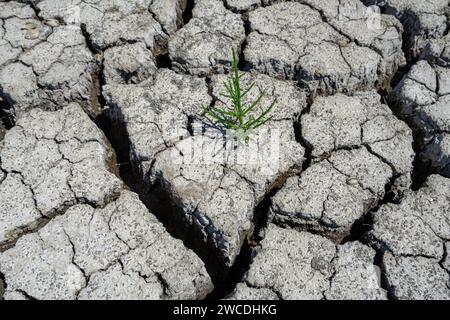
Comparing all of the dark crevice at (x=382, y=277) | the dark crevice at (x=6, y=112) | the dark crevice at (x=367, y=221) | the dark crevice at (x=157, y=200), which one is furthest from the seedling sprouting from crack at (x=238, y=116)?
the dark crevice at (x=6, y=112)

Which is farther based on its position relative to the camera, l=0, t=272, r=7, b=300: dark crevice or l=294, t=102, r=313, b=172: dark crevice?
l=294, t=102, r=313, b=172: dark crevice

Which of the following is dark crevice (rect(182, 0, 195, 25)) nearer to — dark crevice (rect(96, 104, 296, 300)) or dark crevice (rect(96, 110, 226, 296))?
dark crevice (rect(96, 110, 226, 296))

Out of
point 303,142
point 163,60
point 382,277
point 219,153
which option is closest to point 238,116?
point 219,153

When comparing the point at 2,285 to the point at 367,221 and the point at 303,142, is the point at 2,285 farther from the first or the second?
the point at 367,221

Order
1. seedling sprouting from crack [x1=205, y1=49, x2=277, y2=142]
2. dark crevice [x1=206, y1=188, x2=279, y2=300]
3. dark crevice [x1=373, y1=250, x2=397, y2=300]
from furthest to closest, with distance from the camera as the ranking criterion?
seedling sprouting from crack [x1=205, y1=49, x2=277, y2=142] < dark crevice [x1=206, y1=188, x2=279, y2=300] < dark crevice [x1=373, y1=250, x2=397, y2=300]

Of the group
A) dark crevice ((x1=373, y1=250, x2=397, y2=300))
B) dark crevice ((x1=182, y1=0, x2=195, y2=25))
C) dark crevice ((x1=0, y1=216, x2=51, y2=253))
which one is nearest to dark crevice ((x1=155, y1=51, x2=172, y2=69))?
dark crevice ((x1=182, y1=0, x2=195, y2=25))

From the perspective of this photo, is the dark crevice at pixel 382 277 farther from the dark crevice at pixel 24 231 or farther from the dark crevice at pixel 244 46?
the dark crevice at pixel 24 231

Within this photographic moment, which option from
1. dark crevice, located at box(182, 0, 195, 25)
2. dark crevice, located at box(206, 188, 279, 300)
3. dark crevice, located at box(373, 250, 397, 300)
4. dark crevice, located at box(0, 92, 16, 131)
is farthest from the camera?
dark crevice, located at box(182, 0, 195, 25)

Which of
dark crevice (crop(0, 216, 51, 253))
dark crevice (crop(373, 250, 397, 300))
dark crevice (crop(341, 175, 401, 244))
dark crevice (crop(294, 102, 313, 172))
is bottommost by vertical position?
dark crevice (crop(0, 216, 51, 253))
